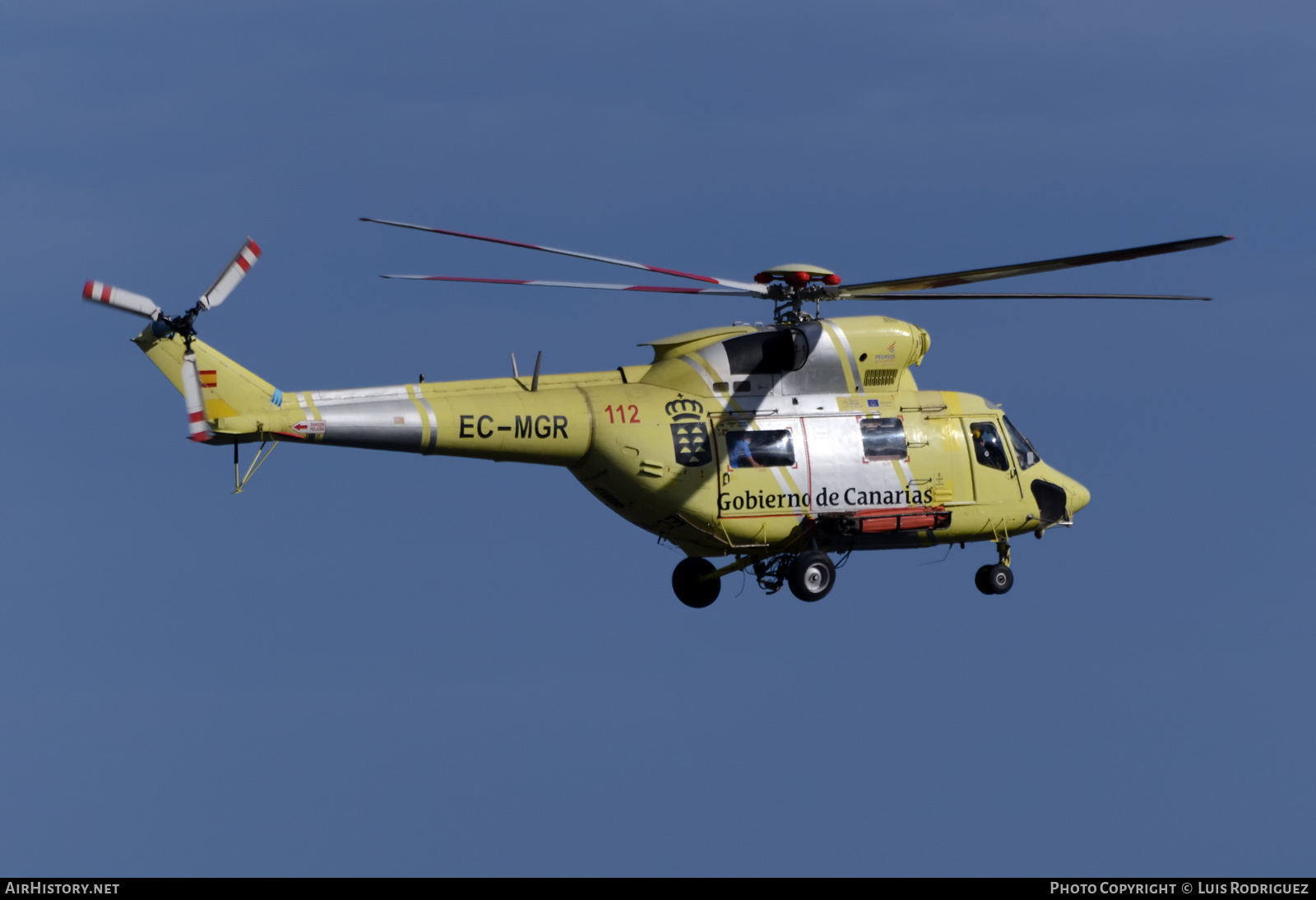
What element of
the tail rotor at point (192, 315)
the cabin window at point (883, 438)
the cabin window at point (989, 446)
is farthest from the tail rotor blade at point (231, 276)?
the cabin window at point (989, 446)

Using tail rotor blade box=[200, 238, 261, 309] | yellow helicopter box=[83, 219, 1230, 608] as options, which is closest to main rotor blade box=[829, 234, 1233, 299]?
yellow helicopter box=[83, 219, 1230, 608]

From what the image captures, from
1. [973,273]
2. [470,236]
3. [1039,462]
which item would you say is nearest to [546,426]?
[470,236]

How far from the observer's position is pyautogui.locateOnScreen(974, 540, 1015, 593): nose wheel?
119 feet

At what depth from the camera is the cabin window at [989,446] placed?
36.1 metres

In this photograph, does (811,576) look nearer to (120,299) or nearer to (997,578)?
(997,578)

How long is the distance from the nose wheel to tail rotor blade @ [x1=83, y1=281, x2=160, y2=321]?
16458mm

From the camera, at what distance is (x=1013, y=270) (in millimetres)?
32125

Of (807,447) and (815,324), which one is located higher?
(815,324)

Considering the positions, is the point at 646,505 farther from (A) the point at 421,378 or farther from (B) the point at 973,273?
(B) the point at 973,273

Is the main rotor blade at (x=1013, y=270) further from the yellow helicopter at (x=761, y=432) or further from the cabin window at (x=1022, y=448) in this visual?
the cabin window at (x=1022, y=448)

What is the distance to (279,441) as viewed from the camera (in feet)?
100

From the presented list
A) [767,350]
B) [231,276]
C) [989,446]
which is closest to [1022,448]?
[989,446]

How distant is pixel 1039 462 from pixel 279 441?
612 inches

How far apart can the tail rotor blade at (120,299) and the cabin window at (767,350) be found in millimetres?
10443
